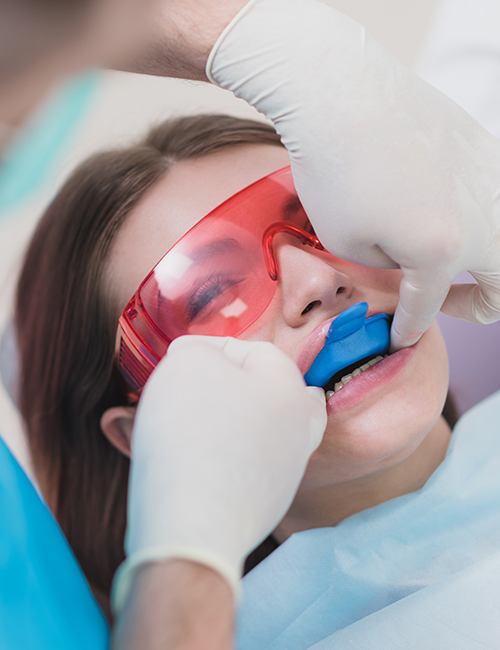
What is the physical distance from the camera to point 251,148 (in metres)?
1.30

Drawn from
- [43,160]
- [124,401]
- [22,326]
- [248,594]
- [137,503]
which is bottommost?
[248,594]

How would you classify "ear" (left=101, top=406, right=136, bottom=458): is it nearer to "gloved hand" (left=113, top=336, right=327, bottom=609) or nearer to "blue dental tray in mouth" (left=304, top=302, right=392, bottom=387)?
"blue dental tray in mouth" (left=304, top=302, right=392, bottom=387)

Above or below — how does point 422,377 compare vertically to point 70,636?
below

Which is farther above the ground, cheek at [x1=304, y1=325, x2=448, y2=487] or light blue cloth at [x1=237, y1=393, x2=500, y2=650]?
cheek at [x1=304, y1=325, x2=448, y2=487]

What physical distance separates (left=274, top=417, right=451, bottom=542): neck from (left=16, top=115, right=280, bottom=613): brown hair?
340 millimetres

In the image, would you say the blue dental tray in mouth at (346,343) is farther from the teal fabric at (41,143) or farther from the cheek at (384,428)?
the teal fabric at (41,143)

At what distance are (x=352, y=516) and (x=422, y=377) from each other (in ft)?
0.96

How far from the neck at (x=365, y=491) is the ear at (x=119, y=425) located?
0.96 ft

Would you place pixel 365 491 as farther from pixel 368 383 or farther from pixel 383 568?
pixel 368 383

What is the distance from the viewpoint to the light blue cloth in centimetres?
112

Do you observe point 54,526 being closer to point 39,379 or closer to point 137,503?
point 137,503

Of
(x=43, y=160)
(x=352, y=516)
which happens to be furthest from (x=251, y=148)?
(x=43, y=160)

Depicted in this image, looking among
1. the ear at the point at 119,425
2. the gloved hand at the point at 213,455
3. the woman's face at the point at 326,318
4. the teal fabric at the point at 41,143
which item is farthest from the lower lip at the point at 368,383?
the teal fabric at the point at 41,143

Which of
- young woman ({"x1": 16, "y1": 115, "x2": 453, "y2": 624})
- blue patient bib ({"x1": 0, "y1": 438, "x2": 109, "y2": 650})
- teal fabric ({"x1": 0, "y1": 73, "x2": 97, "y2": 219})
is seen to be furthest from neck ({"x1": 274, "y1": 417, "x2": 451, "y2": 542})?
teal fabric ({"x1": 0, "y1": 73, "x2": 97, "y2": 219})
